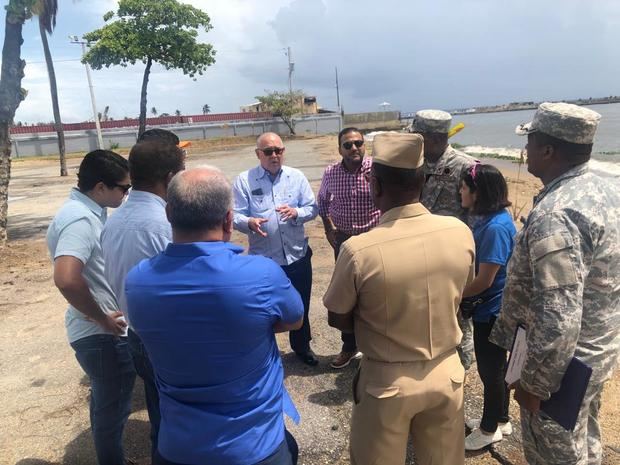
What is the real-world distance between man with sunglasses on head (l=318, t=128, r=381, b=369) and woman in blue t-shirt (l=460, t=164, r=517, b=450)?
3.44 feet

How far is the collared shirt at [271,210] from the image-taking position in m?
3.68

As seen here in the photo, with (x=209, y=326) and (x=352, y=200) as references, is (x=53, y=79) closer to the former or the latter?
(x=352, y=200)

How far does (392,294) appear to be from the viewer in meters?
1.71

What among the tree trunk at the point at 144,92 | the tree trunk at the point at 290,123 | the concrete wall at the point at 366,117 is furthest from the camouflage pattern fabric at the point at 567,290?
the concrete wall at the point at 366,117

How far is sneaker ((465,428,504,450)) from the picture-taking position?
2715mm

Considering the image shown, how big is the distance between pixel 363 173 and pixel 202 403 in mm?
2587

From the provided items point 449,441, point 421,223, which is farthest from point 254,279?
point 449,441

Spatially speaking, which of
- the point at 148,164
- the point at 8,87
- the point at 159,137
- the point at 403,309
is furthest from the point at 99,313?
the point at 8,87

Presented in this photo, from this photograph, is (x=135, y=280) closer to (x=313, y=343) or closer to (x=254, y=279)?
(x=254, y=279)

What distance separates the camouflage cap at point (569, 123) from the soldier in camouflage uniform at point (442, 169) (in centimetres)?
134

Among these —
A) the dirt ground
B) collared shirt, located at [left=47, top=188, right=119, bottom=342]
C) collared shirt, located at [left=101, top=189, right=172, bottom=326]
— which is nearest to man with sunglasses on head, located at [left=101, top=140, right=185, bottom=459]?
collared shirt, located at [left=101, top=189, right=172, bottom=326]

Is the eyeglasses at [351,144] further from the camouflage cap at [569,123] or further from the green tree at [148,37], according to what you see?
the green tree at [148,37]

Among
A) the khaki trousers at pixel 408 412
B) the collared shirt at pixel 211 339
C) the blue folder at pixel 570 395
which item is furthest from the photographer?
the khaki trousers at pixel 408 412

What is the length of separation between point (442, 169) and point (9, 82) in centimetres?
830
